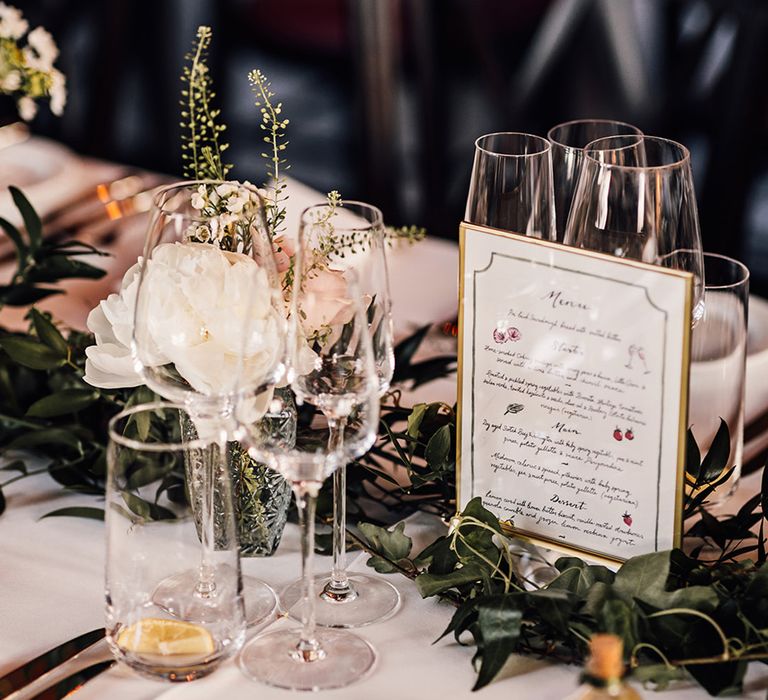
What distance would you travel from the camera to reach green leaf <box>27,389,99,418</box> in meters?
1.15

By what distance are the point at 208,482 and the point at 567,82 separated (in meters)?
3.49

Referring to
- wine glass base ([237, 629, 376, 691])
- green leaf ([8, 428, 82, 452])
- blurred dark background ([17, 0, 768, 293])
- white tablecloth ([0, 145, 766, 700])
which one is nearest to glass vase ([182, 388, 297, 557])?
white tablecloth ([0, 145, 766, 700])

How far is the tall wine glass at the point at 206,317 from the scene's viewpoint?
2.72 ft

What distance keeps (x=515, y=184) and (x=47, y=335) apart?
0.52m

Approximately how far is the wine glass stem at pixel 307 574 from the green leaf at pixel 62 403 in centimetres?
39

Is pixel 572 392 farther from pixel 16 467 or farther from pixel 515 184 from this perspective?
pixel 16 467

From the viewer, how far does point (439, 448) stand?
997mm

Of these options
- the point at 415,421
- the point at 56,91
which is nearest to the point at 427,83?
the point at 56,91

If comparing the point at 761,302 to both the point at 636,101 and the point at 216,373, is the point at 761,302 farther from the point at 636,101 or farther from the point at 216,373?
the point at 636,101

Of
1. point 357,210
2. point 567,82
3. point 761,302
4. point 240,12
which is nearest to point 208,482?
point 357,210

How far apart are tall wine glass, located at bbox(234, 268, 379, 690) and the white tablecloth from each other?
21 mm

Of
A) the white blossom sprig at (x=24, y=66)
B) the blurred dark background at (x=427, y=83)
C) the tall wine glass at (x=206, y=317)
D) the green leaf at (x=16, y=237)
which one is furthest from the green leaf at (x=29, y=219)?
the blurred dark background at (x=427, y=83)

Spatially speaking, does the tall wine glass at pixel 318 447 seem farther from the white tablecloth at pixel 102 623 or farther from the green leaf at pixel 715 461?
the green leaf at pixel 715 461

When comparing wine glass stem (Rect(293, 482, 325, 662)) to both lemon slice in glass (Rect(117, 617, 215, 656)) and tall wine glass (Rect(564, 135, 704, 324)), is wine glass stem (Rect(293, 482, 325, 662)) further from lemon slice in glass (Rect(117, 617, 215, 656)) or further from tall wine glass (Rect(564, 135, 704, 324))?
tall wine glass (Rect(564, 135, 704, 324))
